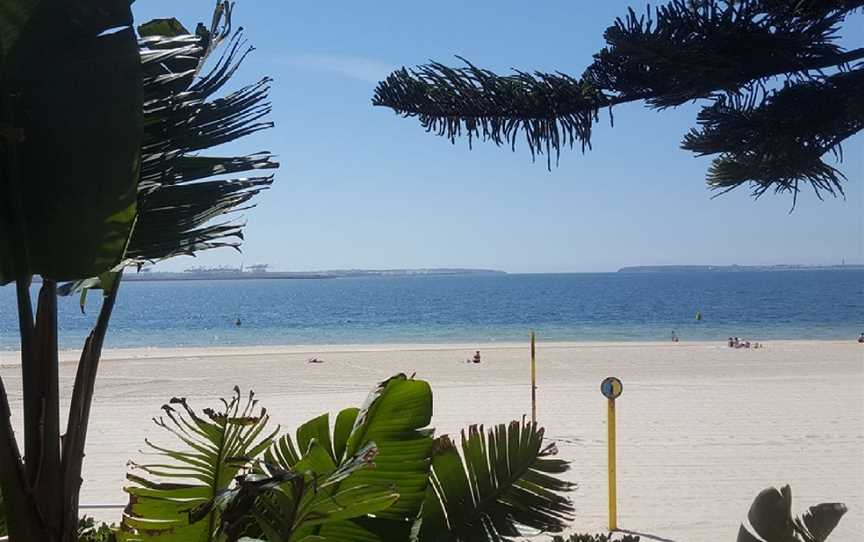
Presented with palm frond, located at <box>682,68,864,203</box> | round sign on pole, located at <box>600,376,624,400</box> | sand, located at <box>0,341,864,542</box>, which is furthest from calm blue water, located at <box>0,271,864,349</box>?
palm frond, located at <box>682,68,864,203</box>

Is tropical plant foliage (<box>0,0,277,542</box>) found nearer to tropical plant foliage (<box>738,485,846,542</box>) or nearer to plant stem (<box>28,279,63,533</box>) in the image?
plant stem (<box>28,279,63,533</box>)

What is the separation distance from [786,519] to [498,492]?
666 mm

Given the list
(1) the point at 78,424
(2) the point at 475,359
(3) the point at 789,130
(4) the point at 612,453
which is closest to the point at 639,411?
(4) the point at 612,453

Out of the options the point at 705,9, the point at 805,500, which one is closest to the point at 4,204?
the point at 705,9

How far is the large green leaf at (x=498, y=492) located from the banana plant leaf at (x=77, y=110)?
1075 millimetres

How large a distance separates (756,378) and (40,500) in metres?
17.4

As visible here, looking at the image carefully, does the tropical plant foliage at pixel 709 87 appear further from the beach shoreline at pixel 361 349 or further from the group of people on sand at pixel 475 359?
the beach shoreline at pixel 361 349

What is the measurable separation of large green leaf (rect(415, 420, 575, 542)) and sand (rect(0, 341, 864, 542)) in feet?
13.2

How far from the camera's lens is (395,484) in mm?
2006

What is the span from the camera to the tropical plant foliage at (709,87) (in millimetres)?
2127

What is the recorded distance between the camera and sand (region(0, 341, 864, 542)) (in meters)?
7.00

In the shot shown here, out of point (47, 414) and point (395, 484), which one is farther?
point (395, 484)

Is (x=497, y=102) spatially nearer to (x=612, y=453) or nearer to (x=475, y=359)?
(x=612, y=453)

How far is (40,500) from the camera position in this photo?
165 cm
